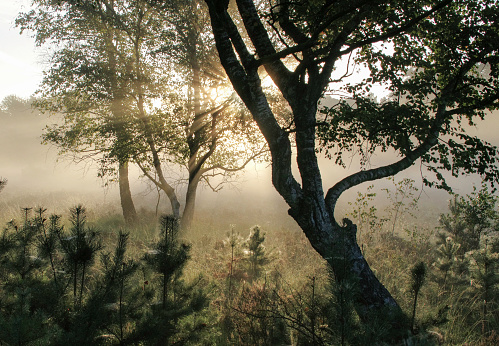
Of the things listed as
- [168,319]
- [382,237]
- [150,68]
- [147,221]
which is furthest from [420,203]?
[168,319]

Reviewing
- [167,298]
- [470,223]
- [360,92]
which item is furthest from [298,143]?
[470,223]

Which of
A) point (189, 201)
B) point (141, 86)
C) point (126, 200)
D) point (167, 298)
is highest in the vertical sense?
point (141, 86)

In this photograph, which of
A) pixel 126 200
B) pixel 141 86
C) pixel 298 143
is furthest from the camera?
pixel 126 200

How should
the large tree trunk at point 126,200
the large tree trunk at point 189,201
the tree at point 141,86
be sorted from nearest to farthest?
the tree at point 141,86 < the large tree trunk at point 189,201 < the large tree trunk at point 126,200

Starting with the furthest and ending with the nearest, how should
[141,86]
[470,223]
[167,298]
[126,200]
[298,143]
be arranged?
1. [126,200]
2. [141,86]
3. [470,223]
4. [298,143]
5. [167,298]

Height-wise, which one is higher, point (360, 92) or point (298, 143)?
point (360, 92)

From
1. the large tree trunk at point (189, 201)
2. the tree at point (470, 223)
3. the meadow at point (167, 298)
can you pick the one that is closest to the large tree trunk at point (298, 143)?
the meadow at point (167, 298)

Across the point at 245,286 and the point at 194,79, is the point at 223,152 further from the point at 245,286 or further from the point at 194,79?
the point at 245,286

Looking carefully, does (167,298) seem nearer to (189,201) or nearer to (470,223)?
(470,223)

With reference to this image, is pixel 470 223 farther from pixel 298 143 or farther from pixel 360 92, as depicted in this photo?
pixel 298 143

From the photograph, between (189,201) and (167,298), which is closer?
(167,298)

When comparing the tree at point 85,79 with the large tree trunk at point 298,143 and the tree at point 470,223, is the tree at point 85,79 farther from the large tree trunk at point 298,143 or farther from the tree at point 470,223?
the tree at point 470,223

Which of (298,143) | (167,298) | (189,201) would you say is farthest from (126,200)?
(167,298)

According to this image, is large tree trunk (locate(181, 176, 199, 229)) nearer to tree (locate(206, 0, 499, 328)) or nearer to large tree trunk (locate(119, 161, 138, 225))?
large tree trunk (locate(119, 161, 138, 225))
